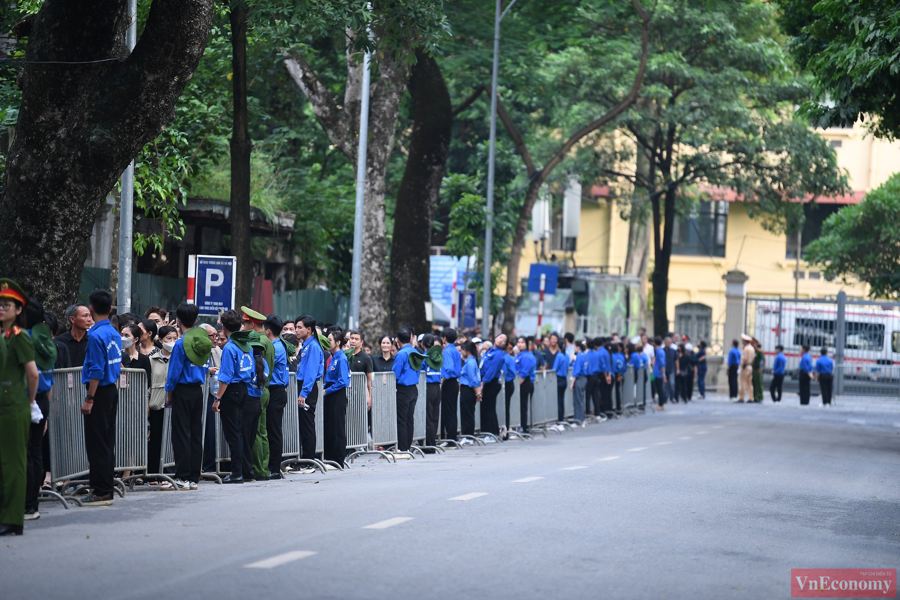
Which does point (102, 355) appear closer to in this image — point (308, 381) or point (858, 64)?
point (308, 381)

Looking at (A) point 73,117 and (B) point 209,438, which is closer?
(A) point 73,117

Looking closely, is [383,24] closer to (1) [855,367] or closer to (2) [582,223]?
(1) [855,367]

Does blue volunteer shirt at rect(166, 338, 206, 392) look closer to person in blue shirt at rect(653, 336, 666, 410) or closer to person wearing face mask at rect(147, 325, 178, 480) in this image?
person wearing face mask at rect(147, 325, 178, 480)

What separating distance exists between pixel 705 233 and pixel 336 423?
42.5m

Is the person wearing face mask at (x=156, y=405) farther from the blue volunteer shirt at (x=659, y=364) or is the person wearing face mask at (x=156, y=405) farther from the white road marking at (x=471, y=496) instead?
the blue volunteer shirt at (x=659, y=364)

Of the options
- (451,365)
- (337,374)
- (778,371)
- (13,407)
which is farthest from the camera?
(778,371)

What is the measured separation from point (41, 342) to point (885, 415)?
28.2 meters

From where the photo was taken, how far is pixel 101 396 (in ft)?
34.0

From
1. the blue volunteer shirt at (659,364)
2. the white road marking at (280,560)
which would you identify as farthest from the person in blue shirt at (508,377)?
the white road marking at (280,560)

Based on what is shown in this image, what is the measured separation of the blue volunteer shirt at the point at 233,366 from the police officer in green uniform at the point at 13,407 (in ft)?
12.7

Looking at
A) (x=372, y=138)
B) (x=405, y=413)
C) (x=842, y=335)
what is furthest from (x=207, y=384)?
(x=842, y=335)

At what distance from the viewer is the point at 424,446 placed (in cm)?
1794

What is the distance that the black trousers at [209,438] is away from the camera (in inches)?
510

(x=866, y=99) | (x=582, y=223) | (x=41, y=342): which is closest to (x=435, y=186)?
(x=866, y=99)
